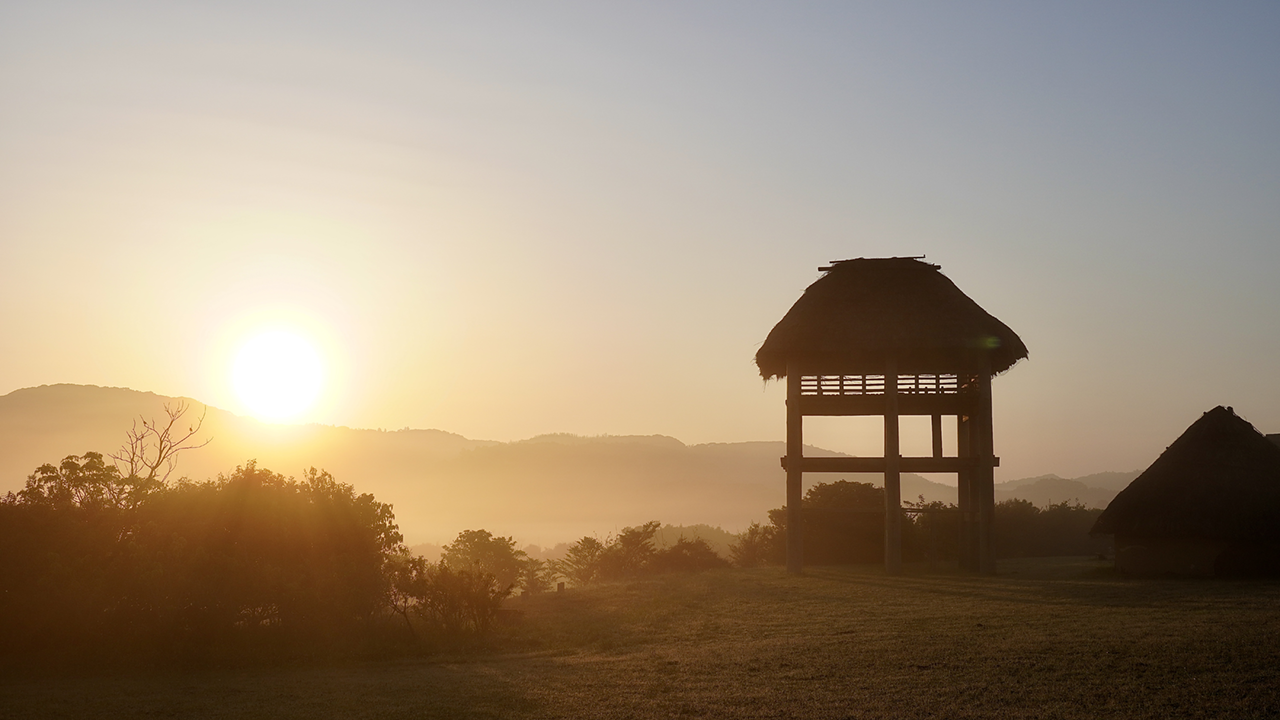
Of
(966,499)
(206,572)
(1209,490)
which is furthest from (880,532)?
(206,572)

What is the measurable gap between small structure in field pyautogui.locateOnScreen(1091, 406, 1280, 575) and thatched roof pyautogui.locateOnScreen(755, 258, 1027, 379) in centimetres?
521

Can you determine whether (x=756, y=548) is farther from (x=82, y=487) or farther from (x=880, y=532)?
(x=82, y=487)

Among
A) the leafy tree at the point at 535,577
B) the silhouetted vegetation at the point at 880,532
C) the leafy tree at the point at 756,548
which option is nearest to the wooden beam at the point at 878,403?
the silhouetted vegetation at the point at 880,532

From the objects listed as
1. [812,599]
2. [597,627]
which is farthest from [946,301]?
[597,627]

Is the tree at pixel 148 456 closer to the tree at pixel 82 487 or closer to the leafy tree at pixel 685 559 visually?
the tree at pixel 82 487

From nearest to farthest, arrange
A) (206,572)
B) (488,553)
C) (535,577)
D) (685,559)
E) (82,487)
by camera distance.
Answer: (206,572) → (82,487) → (488,553) → (685,559) → (535,577)

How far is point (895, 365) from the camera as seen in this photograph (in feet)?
93.0

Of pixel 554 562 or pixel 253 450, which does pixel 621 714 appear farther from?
pixel 253 450

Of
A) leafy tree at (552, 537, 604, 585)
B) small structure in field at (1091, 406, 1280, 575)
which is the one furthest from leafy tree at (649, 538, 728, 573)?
small structure in field at (1091, 406, 1280, 575)

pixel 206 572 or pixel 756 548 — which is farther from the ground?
pixel 206 572

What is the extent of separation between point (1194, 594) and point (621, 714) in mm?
13793

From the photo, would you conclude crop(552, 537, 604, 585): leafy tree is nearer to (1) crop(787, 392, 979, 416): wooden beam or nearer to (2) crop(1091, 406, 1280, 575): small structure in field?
(1) crop(787, 392, 979, 416): wooden beam

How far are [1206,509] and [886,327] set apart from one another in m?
9.15

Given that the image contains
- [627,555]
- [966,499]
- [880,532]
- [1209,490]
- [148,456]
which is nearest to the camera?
[148,456]
